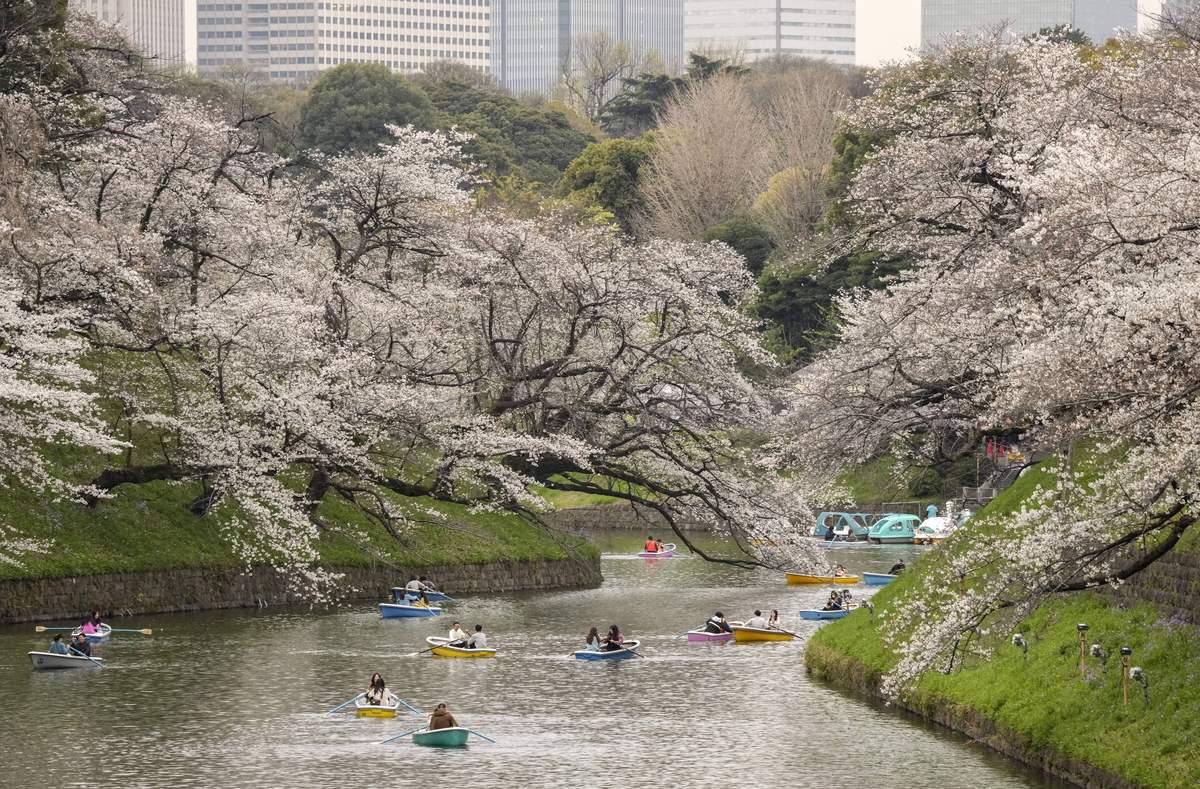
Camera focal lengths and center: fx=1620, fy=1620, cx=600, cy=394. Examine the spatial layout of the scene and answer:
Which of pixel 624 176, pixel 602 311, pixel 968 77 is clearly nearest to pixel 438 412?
pixel 602 311

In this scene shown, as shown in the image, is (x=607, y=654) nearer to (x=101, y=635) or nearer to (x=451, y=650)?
(x=451, y=650)

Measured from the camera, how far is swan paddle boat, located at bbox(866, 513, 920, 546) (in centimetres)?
7525

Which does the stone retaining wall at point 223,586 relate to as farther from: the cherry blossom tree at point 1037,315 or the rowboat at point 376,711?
the rowboat at point 376,711

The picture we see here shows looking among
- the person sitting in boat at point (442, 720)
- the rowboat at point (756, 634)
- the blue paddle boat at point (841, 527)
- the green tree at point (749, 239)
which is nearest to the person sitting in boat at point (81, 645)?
the person sitting in boat at point (442, 720)

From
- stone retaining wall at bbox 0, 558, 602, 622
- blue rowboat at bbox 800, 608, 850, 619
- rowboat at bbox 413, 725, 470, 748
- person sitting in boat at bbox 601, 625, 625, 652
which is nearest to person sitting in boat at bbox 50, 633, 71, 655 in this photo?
stone retaining wall at bbox 0, 558, 602, 622

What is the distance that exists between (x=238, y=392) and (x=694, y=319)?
44.9 ft

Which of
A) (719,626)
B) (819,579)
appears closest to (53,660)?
(719,626)

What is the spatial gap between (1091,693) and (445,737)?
11.2 meters

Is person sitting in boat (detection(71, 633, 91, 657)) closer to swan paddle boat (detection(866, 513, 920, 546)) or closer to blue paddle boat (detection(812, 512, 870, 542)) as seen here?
blue paddle boat (detection(812, 512, 870, 542))

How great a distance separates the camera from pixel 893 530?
75562 millimetres

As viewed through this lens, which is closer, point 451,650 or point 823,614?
point 451,650

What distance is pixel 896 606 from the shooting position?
34.4 m

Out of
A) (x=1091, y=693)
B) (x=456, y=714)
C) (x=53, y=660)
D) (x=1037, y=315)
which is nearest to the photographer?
(x=1091, y=693)

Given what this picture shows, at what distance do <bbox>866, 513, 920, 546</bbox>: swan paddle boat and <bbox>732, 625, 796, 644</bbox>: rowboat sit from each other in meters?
32.5
